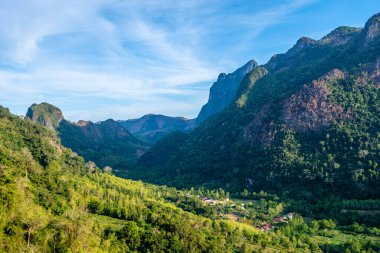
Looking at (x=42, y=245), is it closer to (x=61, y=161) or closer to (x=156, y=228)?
(x=156, y=228)

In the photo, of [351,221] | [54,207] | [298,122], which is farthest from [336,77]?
[54,207]

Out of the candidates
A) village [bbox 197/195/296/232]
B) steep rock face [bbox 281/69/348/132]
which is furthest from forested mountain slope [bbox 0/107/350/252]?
steep rock face [bbox 281/69/348/132]

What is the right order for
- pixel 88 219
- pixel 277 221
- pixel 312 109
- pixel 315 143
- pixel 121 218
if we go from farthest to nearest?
pixel 312 109
pixel 315 143
pixel 277 221
pixel 121 218
pixel 88 219

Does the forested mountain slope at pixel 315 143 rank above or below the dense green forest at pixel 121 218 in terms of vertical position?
above

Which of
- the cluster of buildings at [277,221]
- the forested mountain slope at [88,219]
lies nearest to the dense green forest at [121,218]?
the forested mountain slope at [88,219]

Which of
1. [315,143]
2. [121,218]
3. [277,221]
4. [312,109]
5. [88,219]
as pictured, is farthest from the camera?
[312,109]

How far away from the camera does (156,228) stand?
244 ft

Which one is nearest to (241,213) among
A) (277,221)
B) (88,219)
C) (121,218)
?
(277,221)

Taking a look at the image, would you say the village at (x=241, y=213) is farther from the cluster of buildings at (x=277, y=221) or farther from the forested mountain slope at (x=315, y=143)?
the forested mountain slope at (x=315, y=143)

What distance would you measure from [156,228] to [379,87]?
143 metres

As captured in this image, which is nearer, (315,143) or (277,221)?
(277,221)

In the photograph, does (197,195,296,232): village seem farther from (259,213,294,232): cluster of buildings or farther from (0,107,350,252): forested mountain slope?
(0,107,350,252): forested mountain slope

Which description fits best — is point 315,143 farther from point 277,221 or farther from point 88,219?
point 88,219

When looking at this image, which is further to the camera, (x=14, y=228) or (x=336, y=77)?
(x=336, y=77)
